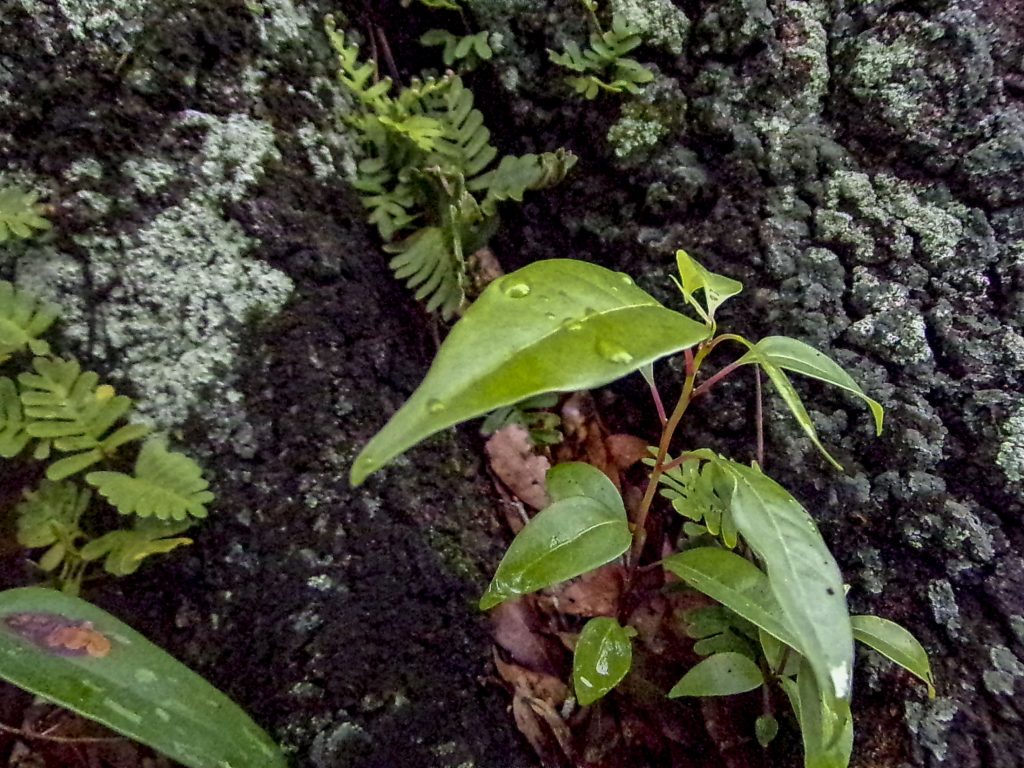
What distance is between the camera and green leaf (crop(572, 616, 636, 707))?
3.68ft

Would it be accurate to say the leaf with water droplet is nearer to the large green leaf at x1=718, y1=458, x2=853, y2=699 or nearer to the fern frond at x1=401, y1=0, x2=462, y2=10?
the large green leaf at x1=718, y1=458, x2=853, y2=699

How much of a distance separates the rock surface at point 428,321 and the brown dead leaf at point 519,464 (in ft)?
0.18

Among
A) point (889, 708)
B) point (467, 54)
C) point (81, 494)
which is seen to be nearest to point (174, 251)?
point (81, 494)

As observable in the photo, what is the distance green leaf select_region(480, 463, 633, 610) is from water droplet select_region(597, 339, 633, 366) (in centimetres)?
41

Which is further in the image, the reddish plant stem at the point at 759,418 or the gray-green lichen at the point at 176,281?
the reddish plant stem at the point at 759,418

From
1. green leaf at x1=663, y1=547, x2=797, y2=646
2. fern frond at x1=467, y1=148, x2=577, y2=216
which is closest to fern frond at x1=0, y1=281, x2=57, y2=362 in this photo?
fern frond at x1=467, y1=148, x2=577, y2=216

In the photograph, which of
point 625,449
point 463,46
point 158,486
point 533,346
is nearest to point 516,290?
point 533,346

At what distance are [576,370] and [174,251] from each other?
0.87 metres

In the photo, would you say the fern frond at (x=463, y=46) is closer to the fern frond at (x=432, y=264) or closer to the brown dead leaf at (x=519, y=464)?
the fern frond at (x=432, y=264)

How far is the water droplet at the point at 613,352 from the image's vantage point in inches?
30.1

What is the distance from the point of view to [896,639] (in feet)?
3.64

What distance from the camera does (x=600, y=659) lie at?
3.78 feet

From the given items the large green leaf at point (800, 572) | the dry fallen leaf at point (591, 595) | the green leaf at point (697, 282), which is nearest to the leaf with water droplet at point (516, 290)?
the green leaf at point (697, 282)

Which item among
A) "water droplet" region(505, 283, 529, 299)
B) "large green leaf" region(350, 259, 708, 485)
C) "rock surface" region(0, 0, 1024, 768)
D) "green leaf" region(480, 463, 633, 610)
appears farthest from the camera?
"rock surface" region(0, 0, 1024, 768)
